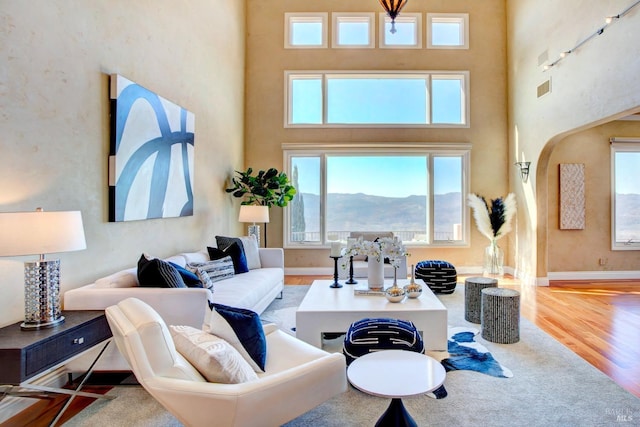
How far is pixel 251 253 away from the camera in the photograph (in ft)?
15.8

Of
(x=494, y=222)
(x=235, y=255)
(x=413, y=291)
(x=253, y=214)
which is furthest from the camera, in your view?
(x=494, y=222)

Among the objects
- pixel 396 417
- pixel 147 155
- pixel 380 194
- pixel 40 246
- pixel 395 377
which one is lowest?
pixel 396 417

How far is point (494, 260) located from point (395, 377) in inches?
208

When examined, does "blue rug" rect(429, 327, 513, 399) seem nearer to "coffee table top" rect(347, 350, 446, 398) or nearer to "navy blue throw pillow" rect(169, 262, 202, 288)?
"coffee table top" rect(347, 350, 446, 398)

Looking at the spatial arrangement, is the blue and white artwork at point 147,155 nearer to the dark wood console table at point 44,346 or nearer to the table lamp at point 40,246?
the table lamp at point 40,246

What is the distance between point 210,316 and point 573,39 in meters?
5.77

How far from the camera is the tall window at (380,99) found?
6766 mm

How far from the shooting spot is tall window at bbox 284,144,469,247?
676 centimetres

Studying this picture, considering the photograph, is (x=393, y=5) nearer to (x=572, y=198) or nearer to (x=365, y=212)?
(x=365, y=212)

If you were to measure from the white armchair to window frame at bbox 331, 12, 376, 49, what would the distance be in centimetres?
648

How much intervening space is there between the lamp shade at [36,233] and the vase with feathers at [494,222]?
20.1ft

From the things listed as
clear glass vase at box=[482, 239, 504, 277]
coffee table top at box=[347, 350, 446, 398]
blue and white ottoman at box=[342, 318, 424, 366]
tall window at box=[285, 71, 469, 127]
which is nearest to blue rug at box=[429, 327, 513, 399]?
blue and white ottoman at box=[342, 318, 424, 366]

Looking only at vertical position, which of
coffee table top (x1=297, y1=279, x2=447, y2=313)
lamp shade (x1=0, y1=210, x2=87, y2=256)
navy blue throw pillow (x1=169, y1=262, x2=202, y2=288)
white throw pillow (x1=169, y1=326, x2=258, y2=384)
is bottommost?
coffee table top (x1=297, y1=279, x2=447, y2=313)

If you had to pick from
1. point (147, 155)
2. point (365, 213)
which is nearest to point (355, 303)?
point (147, 155)
